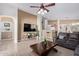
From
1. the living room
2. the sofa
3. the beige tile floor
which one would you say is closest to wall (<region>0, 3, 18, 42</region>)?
the living room

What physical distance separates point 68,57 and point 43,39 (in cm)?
101

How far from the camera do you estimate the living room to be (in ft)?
11.0

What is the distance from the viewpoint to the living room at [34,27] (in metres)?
3.35

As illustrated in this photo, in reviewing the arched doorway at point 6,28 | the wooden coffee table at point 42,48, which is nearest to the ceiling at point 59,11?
the arched doorway at point 6,28

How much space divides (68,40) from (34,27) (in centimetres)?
→ 142

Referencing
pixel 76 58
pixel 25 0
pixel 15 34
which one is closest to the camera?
pixel 25 0

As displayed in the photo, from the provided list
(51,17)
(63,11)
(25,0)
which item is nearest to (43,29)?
(51,17)

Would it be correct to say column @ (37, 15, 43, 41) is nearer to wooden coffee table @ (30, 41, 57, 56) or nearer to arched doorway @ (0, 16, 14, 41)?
wooden coffee table @ (30, 41, 57, 56)

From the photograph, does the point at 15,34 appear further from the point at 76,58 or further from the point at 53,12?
the point at 76,58

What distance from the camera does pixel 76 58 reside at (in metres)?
2.67

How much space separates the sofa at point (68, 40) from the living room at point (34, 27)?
0.18 ft

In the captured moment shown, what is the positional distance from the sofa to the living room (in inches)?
2.2

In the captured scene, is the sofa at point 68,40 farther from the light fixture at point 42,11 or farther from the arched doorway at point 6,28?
the arched doorway at point 6,28

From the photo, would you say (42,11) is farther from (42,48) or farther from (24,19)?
(42,48)
